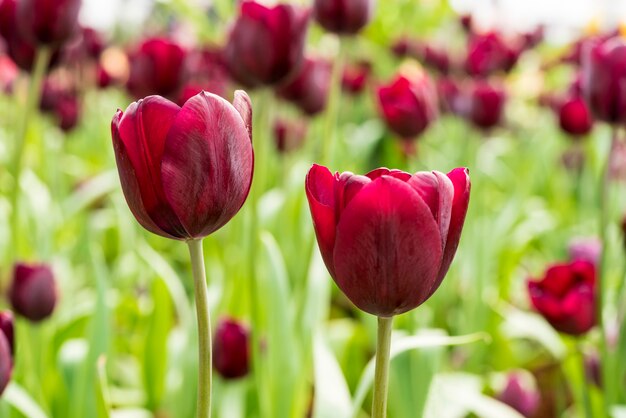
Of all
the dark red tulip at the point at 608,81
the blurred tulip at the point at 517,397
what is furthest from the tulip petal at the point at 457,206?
the blurred tulip at the point at 517,397

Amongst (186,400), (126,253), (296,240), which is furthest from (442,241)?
(126,253)

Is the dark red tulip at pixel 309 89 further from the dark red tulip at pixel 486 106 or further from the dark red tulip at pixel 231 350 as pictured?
the dark red tulip at pixel 231 350

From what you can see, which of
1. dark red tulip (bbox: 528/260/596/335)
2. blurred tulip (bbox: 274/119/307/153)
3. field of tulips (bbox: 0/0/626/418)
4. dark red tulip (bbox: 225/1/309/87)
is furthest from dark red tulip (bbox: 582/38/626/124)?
blurred tulip (bbox: 274/119/307/153)

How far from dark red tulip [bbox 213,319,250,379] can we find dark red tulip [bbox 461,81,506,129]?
92 centimetres

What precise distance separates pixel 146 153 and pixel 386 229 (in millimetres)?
148

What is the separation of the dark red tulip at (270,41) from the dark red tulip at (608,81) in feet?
1.22

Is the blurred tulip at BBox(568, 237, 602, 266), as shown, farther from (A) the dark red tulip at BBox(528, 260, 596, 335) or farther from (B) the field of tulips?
(A) the dark red tulip at BBox(528, 260, 596, 335)

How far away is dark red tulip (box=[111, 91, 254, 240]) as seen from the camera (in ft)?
1.46

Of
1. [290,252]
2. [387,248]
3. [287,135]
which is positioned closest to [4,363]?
[387,248]

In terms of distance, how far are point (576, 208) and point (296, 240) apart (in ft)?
4.68

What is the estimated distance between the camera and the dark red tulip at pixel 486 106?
1.70 metres

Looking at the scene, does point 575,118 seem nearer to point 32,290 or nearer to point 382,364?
point 32,290

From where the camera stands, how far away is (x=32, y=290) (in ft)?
3.08

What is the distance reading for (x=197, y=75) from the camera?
2.40 meters
